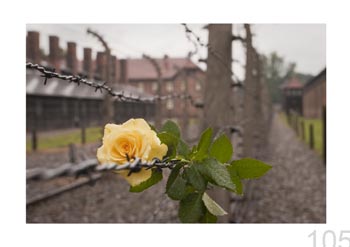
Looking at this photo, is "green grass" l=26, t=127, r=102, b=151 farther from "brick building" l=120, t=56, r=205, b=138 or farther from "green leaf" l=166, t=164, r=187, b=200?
"green leaf" l=166, t=164, r=187, b=200

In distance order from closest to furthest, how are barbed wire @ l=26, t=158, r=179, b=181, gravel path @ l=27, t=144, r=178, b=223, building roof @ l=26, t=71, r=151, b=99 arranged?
barbed wire @ l=26, t=158, r=179, b=181 → gravel path @ l=27, t=144, r=178, b=223 → building roof @ l=26, t=71, r=151, b=99

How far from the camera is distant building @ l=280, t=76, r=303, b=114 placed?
26406mm

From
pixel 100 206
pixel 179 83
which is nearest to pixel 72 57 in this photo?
pixel 179 83

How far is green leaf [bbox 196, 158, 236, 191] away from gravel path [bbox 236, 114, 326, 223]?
127 inches

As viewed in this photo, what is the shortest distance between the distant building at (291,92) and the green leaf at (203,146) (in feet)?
86.1

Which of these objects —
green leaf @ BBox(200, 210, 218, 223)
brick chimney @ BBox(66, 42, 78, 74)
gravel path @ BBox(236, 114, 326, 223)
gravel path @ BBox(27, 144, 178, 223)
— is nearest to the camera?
green leaf @ BBox(200, 210, 218, 223)

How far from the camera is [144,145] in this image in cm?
52

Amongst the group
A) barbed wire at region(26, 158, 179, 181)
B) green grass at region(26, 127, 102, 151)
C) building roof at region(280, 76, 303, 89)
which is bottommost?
green grass at region(26, 127, 102, 151)

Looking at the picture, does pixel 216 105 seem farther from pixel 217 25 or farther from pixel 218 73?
pixel 217 25

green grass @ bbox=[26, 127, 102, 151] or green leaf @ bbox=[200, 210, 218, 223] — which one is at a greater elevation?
green leaf @ bbox=[200, 210, 218, 223]

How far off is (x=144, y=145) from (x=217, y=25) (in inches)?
68.9

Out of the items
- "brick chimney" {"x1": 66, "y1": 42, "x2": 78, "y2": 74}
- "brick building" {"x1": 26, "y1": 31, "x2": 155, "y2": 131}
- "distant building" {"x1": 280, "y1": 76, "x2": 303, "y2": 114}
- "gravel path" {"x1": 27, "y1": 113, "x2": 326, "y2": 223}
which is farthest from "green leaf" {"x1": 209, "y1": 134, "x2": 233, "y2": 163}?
"distant building" {"x1": 280, "y1": 76, "x2": 303, "y2": 114}

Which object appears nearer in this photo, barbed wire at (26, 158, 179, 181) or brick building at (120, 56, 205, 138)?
barbed wire at (26, 158, 179, 181)

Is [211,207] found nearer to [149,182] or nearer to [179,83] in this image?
[149,182]
